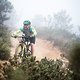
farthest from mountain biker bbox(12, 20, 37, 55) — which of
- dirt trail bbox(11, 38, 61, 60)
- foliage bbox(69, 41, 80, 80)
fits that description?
dirt trail bbox(11, 38, 61, 60)

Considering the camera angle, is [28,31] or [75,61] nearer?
[75,61]

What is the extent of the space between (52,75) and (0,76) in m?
1.49

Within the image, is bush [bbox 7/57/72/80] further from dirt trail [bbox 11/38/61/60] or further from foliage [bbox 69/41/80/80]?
dirt trail [bbox 11/38/61/60]

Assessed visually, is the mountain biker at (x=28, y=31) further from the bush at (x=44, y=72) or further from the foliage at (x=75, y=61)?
the foliage at (x=75, y=61)

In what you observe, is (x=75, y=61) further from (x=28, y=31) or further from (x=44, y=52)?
(x=44, y=52)

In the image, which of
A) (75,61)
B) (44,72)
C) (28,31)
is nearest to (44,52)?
(28,31)

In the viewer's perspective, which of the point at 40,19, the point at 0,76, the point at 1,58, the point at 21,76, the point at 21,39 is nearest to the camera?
the point at 21,76

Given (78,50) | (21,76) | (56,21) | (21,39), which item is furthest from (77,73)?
(56,21)

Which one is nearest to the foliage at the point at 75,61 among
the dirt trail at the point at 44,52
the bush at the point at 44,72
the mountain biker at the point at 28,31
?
the bush at the point at 44,72

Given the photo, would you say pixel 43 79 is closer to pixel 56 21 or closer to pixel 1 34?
pixel 1 34

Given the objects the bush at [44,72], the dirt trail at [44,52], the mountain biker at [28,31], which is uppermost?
the dirt trail at [44,52]

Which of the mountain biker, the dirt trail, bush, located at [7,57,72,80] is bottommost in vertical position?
bush, located at [7,57,72,80]

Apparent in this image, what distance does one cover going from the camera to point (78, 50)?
6086 mm

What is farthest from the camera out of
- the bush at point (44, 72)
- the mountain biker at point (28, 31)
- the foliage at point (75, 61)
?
the mountain biker at point (28, 31)
